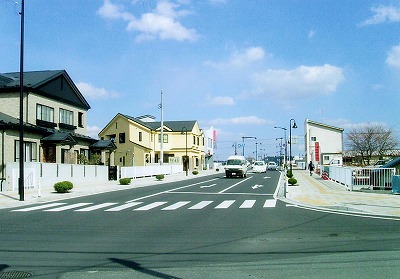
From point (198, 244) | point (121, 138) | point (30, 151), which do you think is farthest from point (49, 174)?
point (121, 138)

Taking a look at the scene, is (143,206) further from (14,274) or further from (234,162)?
(234,162)

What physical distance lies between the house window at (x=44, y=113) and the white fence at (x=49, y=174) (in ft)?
17.0

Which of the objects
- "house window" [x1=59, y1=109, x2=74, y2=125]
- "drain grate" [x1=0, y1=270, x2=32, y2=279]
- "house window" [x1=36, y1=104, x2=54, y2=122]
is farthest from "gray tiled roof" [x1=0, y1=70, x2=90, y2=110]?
"drain grate" [x1=0, y1=270, x2=32, y2=279]

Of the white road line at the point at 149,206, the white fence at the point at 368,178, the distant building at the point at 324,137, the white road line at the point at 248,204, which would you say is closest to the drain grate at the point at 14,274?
the white road line at the point at 149,206

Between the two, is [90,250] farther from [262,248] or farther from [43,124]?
[43,124]

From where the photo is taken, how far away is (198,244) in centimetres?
947

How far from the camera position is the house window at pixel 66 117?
123 feet

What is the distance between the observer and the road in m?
7.15

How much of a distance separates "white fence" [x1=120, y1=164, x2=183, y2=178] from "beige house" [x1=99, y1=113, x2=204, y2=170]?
232cm

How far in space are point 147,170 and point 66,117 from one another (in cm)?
1396

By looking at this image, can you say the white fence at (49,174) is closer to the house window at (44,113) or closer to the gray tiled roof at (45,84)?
the house window at (44,113)

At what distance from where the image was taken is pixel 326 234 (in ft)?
34.9

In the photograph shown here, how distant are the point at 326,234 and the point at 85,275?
6424 millimetres

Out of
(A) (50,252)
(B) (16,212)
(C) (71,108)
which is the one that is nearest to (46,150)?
(C) (71,108)
